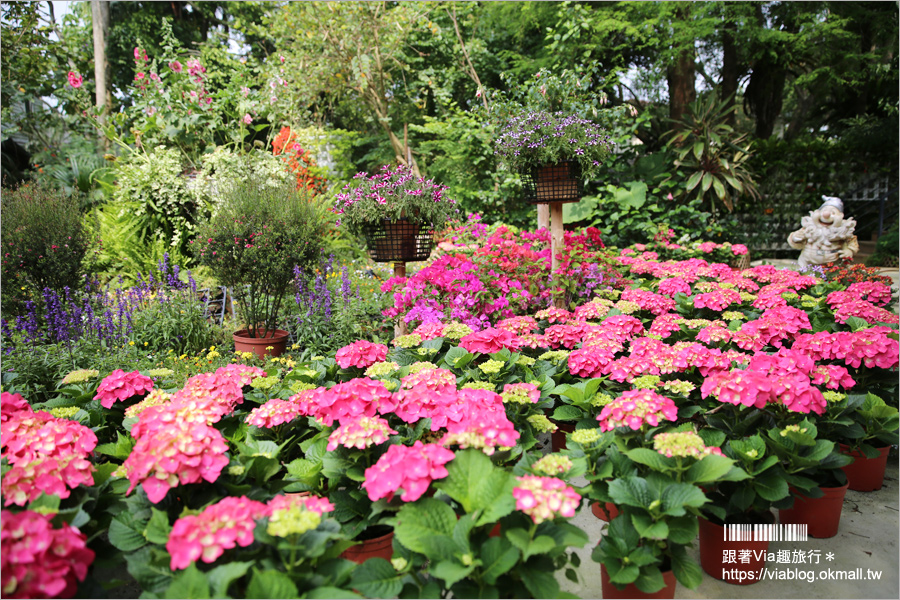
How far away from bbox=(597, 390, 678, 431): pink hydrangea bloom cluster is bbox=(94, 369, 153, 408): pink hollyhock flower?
162 cm

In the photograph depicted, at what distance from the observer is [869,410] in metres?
1.88

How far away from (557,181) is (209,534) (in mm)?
3073

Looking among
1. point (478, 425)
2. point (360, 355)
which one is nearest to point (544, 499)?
point (478, 425)

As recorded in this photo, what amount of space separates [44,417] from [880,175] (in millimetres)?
10713

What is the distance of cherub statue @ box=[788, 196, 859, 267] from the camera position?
479 cm

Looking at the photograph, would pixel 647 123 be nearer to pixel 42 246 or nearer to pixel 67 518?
pixel 42 246

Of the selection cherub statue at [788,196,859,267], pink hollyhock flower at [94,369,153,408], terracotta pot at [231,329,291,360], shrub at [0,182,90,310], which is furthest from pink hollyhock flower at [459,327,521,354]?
cherub statue at [788,196,859,267]

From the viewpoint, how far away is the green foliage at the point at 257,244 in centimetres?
355

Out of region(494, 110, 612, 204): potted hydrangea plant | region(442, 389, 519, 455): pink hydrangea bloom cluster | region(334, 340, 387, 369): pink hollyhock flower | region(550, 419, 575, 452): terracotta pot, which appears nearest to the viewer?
region(442, 389, 519, 455): pink hydrangea bloom cluster

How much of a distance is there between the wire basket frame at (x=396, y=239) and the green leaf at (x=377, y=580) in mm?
2339

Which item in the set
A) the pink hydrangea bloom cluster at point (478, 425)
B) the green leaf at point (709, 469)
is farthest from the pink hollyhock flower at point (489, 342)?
the green leaf at point (709, 469)

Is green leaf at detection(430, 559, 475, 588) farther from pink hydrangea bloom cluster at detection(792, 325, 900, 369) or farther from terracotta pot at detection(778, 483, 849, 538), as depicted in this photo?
pink hydrangea bloom cluster at detection(792, 325, 900, 369)

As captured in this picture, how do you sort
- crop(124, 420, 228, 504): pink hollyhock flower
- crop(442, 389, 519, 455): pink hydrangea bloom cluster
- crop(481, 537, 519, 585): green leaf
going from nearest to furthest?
crop(481, 537, 519, 585): green leaf, crop(124, 420, 228, 504): pink hollyhock flower, crop(442, 389, 519, 455): pink hydrangea bloom cluster

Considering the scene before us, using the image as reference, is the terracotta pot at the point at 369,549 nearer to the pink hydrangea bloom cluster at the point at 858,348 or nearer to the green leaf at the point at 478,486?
the green leaf at the point at 478,486
